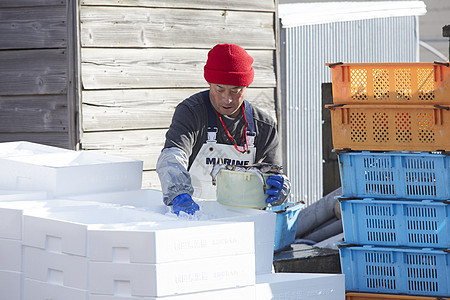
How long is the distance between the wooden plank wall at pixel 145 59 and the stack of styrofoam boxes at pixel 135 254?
1.80 m

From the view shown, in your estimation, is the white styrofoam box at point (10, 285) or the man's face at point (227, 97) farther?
the man's face at point (227, 97)

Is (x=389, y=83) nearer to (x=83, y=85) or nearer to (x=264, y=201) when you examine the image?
(x=264, y=201)

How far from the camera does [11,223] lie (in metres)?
2.95

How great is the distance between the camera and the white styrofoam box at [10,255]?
2.92 m

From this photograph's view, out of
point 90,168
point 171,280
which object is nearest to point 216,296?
point 171,280

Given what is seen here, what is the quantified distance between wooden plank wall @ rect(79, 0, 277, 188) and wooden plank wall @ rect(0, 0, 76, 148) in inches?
5.4

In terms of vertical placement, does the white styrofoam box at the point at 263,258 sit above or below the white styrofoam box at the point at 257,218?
below

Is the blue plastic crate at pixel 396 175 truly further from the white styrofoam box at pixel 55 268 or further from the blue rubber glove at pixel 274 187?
the white styrofoam box at pixel 55 268

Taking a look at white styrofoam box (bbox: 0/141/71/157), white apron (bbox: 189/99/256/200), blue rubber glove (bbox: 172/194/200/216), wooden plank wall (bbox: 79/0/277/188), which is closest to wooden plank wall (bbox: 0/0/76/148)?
wooden plank wall (bbox: 79/0/277/188)

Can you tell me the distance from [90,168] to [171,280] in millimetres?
1148

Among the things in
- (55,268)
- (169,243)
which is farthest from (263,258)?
(55,268)

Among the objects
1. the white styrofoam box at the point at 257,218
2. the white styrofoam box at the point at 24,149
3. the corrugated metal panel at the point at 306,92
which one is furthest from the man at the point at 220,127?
the corrugated metal panel at the point at 306,92

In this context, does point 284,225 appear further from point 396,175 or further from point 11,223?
point 11,223

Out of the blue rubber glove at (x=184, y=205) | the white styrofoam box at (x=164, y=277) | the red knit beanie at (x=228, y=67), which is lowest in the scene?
the white styrofoam box at (x=164, y=277)
